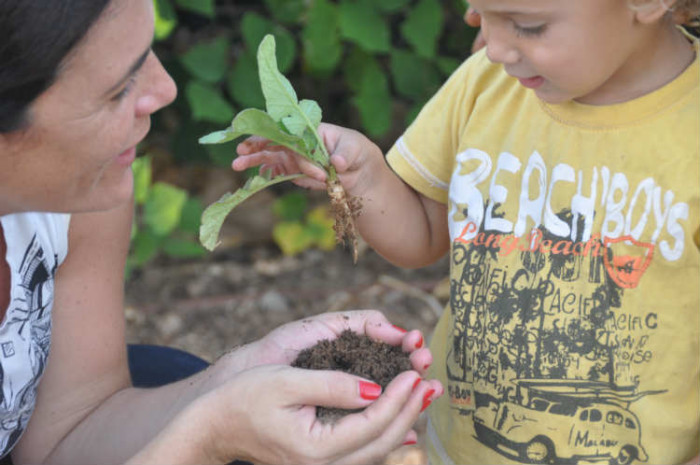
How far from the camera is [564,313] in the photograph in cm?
153

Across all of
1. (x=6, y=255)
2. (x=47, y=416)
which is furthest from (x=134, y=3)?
(x=47, y=416)

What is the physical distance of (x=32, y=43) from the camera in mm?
1177

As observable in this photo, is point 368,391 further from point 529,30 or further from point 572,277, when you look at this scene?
point 529,30

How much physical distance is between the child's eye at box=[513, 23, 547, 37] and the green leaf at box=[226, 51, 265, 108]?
70.7 inches

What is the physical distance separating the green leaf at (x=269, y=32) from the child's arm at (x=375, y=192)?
133 centimetres

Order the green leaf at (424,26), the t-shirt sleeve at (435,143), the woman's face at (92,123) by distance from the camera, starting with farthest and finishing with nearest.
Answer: the green leaf at (424,26), the t-shirt sleeve at (435,143), the woman's face at (92,123)

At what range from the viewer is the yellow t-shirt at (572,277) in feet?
4.78

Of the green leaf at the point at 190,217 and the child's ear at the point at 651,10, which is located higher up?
the child's ear at the point at 651,10

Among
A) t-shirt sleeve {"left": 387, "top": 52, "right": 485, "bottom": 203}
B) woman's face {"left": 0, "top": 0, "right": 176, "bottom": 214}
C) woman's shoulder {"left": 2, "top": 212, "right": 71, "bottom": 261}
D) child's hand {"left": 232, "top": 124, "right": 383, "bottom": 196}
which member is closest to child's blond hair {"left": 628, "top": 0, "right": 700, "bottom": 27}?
t-shirt sleeve {"left": 387, "top": 52, "right": 485, "bottom": 203}

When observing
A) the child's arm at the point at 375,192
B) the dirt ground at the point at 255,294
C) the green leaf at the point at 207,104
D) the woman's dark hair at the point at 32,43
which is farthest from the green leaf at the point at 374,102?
the woman's dark hair at the point at 32,43

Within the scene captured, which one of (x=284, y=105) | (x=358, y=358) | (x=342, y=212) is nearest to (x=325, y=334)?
(x=358, y=358)

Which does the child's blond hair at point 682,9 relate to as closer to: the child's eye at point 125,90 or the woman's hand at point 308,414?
the woman's hand at point 308,414

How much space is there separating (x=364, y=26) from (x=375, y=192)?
4.65ft

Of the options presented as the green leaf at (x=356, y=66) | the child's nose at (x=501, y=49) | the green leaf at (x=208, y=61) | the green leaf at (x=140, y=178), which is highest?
the child's nose at (x=501, y=49)
